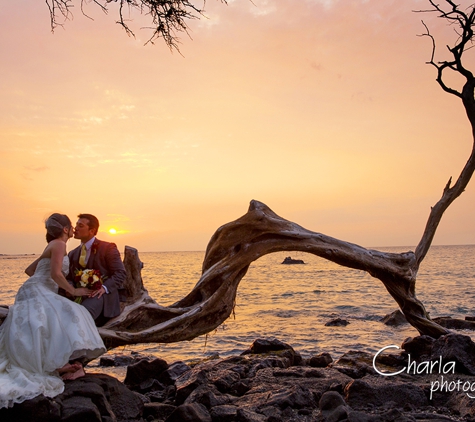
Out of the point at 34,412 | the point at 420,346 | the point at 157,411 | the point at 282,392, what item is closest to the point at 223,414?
the point at 157,411

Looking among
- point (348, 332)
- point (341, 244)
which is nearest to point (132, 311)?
point (341, 244)

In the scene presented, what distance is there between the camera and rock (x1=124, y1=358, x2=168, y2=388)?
8.30m

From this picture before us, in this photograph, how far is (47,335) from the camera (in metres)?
5.48

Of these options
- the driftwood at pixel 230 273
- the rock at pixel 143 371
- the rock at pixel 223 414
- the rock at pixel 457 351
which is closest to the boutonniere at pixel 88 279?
the driftwood at pixel 230 273

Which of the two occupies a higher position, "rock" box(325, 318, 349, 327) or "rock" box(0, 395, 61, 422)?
"rock" box(0, 395, 61, 422)

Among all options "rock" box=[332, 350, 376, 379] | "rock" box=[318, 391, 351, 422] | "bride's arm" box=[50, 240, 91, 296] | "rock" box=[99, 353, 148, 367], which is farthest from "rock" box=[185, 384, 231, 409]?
"rock" box=[99, 353, 148, 367]

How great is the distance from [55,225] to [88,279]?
868mm

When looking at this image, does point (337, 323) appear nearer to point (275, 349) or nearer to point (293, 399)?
point (275, 349)

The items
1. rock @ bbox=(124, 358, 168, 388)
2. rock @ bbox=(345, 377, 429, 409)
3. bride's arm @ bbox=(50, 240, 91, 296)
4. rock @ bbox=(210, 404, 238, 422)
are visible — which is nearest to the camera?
rock @ bbox=(210, 404, 238, 422)

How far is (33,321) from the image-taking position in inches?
216

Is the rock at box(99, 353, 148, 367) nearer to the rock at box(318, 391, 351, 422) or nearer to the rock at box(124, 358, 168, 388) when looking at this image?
the rock at box(124, 358, 168, 388)

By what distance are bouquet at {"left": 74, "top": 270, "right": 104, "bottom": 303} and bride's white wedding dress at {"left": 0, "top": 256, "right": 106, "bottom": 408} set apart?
511mm

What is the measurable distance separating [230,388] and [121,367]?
4.40 metres

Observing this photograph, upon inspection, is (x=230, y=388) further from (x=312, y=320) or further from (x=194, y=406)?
(x=312, y=320)
